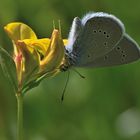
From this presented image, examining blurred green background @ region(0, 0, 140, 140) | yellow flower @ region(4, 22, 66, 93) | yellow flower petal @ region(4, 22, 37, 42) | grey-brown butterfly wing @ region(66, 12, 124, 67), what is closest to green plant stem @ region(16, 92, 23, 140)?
yellow flower @ region(4, 22, 66, 93)

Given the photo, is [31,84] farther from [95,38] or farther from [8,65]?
[95,38]

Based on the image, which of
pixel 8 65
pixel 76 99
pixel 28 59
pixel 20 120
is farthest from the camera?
pixel 76 99

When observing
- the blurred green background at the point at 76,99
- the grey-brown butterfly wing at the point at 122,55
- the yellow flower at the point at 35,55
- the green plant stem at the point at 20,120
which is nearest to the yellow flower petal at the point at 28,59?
the yellow flower at the point at 35,55

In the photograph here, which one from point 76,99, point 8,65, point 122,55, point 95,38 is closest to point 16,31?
point 8,65

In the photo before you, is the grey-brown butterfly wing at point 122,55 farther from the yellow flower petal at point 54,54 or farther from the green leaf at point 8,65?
the green leaf at point 8,65

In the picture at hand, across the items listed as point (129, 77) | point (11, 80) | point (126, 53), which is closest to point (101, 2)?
point (129, 77)

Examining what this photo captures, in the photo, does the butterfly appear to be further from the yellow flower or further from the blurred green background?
the blurred green background
